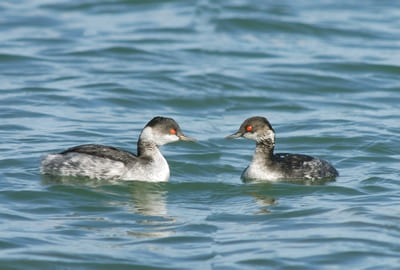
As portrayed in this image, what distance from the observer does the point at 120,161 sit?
13.2 m

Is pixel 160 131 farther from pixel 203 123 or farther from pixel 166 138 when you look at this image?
pixel 203 123

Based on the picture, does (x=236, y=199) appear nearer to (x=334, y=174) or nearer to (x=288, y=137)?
(x=334, y=174)

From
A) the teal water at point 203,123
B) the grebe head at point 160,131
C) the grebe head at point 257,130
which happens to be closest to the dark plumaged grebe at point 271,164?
the grebe head at point 257,130

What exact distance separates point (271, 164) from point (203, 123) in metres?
4.22

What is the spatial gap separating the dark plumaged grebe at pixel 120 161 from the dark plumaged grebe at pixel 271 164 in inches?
41.0

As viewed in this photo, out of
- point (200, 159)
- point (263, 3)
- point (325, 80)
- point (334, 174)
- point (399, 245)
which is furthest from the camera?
point (263, 3)

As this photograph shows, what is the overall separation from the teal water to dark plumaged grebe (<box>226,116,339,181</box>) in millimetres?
333

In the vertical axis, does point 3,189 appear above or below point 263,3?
below

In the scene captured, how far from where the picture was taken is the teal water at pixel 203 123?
10.5 metres

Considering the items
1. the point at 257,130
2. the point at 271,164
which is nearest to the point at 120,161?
the point at 257,130

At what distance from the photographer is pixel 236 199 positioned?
41.2 ft

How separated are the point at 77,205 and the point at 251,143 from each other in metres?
5.14

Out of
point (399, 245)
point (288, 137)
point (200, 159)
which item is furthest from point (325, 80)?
point (399, 245)

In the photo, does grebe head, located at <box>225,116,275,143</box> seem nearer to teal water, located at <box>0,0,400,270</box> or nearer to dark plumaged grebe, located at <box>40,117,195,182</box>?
teal water, located at <box>0,0,400,270</box>
